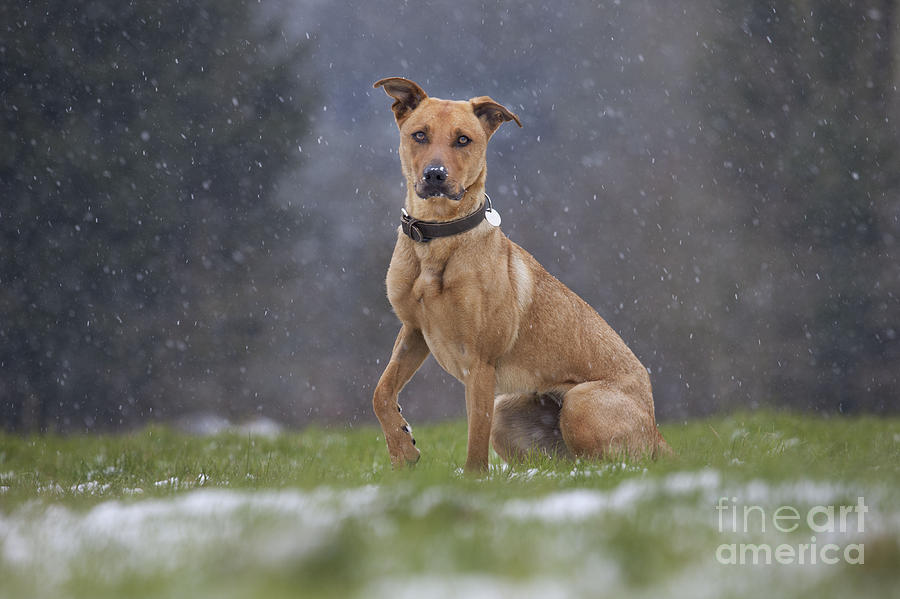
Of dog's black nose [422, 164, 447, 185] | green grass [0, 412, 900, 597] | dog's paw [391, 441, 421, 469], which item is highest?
dog's black nose [422, 164, 447, 185]

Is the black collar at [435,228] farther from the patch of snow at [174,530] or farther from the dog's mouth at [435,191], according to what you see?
the patch of snow at [174,530]

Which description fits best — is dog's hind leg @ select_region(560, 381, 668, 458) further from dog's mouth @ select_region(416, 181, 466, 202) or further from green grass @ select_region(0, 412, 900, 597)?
dog's mouth @ select_region(416, 181, 466, 202)

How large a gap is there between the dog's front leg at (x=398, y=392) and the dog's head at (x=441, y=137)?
2.83ft

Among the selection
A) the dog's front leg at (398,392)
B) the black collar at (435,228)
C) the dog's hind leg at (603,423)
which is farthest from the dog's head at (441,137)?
the dog's hind leg at (603,423)

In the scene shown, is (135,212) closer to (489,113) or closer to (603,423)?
(489,113)

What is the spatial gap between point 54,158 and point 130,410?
2.72 metres

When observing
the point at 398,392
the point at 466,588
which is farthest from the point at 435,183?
the point at 466,588

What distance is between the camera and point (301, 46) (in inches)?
364

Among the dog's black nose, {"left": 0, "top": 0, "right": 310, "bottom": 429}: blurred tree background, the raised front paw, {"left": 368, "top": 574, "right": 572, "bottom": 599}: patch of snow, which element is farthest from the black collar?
{"left": 0, "top": 0, "right": 310, "bottom": 429}: blurred tree background

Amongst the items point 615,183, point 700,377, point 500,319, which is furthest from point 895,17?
point 500,319

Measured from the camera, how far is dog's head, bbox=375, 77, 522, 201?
13.1 feet

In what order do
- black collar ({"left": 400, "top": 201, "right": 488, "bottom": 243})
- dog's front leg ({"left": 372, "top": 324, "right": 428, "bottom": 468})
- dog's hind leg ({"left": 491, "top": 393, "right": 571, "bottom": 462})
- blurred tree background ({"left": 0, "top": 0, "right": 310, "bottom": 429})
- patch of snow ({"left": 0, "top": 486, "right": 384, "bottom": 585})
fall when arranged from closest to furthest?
patch of snow ({"left": 0, "top": 486, "right": 384, "bottom": 585}) < black collar ({"left": 400, "top": 201, "right": 488, "bottom": 243}) < dog's front leg ({"left": 372, "top": 324, "right": 428, "bottom": 468}) < dog's hind leg ({"left": 491, "top": 393, "right": 571, "bottom": 462}) < blurred tree background ({"left": 0, "top": 0, "right": 310, "bottom": 429})

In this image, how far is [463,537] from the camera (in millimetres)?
1966

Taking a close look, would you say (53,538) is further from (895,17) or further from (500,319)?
(895,17)
